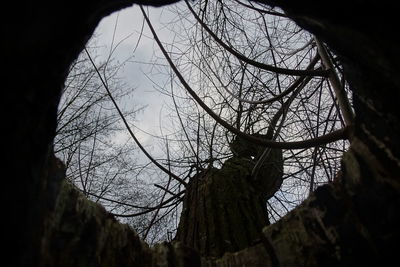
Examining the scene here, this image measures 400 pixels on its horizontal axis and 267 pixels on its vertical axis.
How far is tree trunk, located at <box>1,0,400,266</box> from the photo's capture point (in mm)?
638

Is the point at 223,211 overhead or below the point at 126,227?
overhead

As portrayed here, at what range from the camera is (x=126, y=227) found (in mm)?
1091

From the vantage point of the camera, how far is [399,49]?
65cm

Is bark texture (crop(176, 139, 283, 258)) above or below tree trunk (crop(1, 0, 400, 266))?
above

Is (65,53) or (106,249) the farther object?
(106,249)

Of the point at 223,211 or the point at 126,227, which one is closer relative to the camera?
the point at 126,227

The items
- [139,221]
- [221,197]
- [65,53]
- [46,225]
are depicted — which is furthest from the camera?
[139,221]

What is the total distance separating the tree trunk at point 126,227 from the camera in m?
0.64

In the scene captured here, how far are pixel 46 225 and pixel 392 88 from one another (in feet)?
2.64

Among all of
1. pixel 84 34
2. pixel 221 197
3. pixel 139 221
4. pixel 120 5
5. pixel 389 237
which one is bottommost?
pixel 389 237

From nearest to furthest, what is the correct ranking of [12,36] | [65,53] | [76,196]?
1. [12,36]
2. [65,53]
3. [76,196]

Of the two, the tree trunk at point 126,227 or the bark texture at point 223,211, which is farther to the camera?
the bark texture at point 223,211

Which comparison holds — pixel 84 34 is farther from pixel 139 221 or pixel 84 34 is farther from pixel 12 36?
pixel 139 221

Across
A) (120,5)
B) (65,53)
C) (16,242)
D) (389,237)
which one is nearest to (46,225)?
(16,242)
